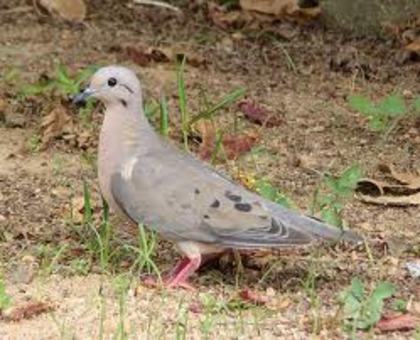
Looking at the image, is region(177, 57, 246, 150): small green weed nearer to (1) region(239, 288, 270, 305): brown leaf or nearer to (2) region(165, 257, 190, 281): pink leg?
(2) region(165, 257, 190, 281): pink leg

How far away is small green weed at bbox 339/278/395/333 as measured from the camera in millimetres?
5035

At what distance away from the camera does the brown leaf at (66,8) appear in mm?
8726

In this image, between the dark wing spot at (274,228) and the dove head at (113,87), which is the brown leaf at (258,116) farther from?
the dark wing spot at (274,228)

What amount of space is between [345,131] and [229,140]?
0.62 meters

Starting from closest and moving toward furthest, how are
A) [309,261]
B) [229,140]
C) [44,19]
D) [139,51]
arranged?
[309,261]
[229,140]
[139,51]
[44,19]

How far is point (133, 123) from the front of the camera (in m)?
5.75

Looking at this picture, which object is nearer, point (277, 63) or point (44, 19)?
point (277, 63)

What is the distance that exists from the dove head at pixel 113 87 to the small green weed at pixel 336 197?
82cm

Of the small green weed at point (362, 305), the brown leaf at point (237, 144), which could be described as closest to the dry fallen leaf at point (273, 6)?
the brown leaf at point (237, 144)

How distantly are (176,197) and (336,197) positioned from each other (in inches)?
35.1

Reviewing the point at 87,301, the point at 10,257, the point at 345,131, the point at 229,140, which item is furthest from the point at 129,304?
the point at 345,131

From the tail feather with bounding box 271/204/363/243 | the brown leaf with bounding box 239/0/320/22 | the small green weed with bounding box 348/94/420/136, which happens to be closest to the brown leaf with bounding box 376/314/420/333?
the tail feather with bounding box 271/204/363/243

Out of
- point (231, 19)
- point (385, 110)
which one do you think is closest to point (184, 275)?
point (385, 110)

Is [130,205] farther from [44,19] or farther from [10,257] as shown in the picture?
[44,19]
